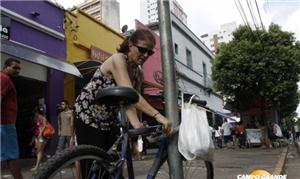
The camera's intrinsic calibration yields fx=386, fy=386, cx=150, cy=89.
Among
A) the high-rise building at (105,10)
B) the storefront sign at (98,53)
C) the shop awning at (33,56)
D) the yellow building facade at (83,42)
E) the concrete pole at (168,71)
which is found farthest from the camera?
the high-rise building at (105,10)

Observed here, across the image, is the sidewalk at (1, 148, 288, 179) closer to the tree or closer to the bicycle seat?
the bicycle seat

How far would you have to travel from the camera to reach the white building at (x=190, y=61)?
21.1 metres

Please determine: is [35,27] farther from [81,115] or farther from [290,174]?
[81,115]

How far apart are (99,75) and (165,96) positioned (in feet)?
1.94

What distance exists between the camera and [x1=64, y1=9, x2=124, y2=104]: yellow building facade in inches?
440

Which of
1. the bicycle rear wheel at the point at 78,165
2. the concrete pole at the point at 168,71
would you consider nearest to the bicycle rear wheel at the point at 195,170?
the concrete pole at the point at 168,71

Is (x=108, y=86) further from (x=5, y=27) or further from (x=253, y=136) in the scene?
(x=253, y=136)

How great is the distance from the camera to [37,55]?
8.50 m

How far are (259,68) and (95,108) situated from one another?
16.3m

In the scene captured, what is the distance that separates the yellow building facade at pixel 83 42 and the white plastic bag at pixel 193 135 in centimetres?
830

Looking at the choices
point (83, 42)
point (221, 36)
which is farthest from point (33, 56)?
point (221, 36)

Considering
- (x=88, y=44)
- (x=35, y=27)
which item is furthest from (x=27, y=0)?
(x=88, y=44)

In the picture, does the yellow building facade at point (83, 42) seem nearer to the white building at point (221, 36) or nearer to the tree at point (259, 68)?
the tree at point (259, 68)

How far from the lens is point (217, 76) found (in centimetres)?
1934
